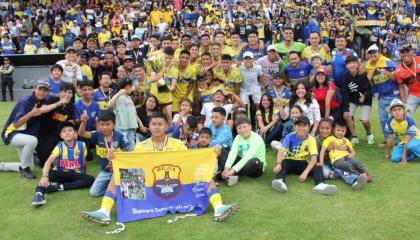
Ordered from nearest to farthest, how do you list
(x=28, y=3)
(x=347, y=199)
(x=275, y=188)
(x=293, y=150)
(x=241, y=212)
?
(x=241, y=212) → (x=347, y=199) → (x=275, y=188) → (x=293, y=150) → (x=28, y=3)

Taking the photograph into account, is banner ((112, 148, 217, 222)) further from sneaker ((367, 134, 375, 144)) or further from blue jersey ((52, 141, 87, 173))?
sneaker ((367, 134, 375, 144))

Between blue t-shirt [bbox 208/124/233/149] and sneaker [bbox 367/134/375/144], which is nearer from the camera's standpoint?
blue t-shirt [bbox 208/124/233/149]

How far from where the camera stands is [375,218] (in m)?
5.09

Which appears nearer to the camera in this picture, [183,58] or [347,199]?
[347,199]

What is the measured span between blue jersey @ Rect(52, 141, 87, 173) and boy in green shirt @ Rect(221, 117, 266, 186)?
6.86 feet

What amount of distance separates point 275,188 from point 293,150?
0.83 m

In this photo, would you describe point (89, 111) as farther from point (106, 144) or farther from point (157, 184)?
point (157, 184)

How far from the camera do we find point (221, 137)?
718cm

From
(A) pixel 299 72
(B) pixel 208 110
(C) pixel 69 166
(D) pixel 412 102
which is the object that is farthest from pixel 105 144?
(D) pixel 412 102

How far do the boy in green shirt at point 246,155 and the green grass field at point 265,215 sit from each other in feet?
0.52

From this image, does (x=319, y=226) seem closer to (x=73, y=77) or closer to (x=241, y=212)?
(x=241, y=212)

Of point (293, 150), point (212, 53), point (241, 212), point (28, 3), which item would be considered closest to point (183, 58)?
point (212, 53)

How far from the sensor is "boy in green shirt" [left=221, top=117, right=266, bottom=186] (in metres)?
6.49

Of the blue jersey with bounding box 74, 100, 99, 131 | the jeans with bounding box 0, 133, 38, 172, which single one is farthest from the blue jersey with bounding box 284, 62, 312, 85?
the jeans with bounding box 0, 133, 38, 172
